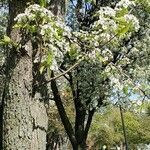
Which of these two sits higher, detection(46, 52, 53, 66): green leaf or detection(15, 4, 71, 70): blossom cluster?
detection(15, 4, 71, 70): blossom cluster

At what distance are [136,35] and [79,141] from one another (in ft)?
16.5

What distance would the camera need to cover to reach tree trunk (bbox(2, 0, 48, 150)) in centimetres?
612

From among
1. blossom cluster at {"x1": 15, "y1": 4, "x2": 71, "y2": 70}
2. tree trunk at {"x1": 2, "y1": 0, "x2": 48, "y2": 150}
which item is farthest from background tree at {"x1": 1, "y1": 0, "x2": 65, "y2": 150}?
blossom cluster at {"x1": 15, "y1": 4, "x2": 71, "y2": 70}

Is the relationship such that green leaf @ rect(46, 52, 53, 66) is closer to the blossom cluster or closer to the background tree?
the blossom cluster

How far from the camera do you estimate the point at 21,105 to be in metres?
6.21

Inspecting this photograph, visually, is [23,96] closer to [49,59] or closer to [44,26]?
A: [49,59]

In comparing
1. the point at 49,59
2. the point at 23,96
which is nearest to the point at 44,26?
the point at 49,59

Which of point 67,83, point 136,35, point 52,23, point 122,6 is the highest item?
point 136,35

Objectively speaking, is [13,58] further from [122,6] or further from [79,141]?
[79,141]

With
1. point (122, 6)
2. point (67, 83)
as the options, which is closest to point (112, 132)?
point (67, 83)

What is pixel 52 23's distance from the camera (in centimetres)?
576

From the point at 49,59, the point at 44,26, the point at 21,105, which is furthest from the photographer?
the point at 21,105

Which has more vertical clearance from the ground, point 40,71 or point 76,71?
point 76,71

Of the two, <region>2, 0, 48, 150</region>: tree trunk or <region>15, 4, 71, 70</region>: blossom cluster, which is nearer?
<region>15, 4, 71, 70</region>: blossom cluster
